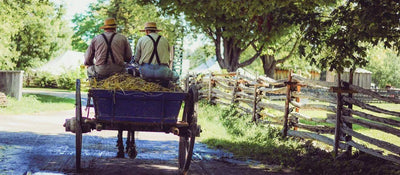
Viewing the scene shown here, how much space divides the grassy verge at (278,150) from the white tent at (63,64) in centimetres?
3509

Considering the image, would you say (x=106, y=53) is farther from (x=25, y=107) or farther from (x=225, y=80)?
(x=225, y=80)

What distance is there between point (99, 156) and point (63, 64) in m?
41.3

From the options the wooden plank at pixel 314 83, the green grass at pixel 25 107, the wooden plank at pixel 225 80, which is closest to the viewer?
the wooden plank at pixel 314 83

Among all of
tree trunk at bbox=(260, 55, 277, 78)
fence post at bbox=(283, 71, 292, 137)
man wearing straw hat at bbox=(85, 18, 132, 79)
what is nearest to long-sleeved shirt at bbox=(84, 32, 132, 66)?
man wearing straw hat at bbox=(85, 18, 132, 79)

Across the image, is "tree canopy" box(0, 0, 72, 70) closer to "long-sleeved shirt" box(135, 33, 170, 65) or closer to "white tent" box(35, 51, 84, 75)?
"white tent" box(35, 51, 84, 75)

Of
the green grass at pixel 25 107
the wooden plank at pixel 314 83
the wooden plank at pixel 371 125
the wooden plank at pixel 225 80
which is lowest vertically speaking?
the green grass at pixel 25 107

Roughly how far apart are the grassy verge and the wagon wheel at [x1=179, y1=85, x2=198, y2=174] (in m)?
2.04

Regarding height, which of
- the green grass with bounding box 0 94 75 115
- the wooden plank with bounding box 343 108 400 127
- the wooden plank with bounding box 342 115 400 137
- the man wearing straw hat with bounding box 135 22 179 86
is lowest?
the green grass with bounding box 0 94 75 115

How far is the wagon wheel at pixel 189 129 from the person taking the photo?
6.49m

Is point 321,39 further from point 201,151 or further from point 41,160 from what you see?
point 41,160

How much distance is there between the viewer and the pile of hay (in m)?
6.38

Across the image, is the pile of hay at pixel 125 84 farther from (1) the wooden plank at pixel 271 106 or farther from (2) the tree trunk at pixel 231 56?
(2) the tree trunk at pixel 231 56

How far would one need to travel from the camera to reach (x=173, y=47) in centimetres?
2839

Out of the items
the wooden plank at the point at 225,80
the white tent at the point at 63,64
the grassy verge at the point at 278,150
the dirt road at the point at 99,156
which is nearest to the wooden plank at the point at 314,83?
the grassy verge at the point at 278,150
